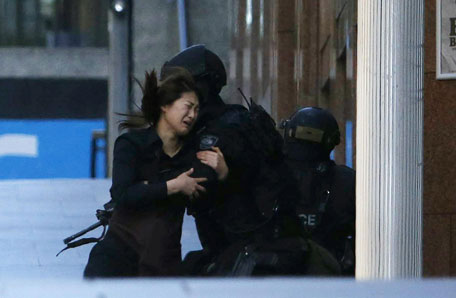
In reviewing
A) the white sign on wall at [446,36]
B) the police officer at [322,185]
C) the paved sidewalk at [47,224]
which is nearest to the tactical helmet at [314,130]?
the police officer at [322,185]

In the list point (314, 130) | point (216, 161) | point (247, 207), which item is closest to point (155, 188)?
Answer: point (216, 161)

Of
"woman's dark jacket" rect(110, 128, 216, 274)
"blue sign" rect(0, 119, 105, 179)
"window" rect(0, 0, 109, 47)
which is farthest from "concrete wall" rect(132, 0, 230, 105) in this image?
"window" rect(0, 0, 109, 47)

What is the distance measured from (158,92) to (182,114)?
0.17m

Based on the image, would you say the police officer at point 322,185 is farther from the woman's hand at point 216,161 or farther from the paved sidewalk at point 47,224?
the paved sidewalk at point 47,224

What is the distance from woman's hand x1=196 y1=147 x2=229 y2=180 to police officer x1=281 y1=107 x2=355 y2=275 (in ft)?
3.68

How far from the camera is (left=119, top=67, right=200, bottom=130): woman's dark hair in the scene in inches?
229

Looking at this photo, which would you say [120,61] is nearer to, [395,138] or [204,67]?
[204,67]

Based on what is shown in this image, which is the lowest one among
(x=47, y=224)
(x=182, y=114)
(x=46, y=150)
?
(x=46, y=150)

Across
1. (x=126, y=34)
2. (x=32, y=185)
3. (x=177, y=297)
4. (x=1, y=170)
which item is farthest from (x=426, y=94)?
(x=1, y=170)

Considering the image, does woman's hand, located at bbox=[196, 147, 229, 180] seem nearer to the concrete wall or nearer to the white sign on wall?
the white sign on wall

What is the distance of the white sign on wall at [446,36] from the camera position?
854 cm

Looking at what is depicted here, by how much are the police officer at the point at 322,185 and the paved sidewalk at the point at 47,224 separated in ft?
10.1

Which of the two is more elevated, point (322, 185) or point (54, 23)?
point (54, 23)

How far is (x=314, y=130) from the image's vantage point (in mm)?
7406
